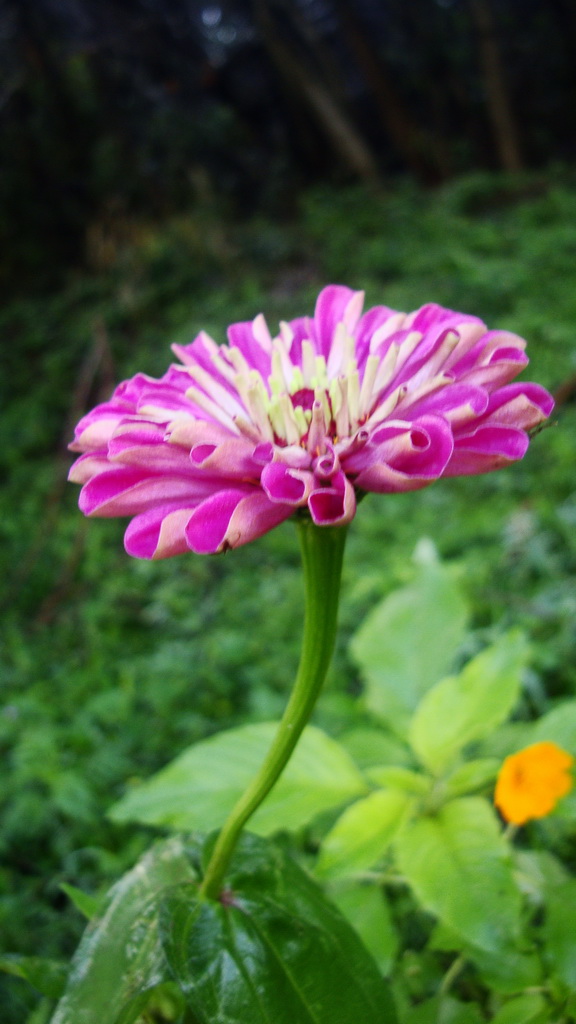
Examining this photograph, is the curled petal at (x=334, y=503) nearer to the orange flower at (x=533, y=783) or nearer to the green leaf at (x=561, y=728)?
the orange flower at (x=533, y=783)

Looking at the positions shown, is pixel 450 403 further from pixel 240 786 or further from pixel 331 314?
pixel 240 786

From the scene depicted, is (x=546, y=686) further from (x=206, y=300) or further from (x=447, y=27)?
(x=447, y=27)

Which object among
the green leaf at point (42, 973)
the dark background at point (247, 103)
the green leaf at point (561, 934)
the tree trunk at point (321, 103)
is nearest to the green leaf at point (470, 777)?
the green leaf at point (561, 934)

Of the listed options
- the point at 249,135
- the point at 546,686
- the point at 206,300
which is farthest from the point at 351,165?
the point at 546,686

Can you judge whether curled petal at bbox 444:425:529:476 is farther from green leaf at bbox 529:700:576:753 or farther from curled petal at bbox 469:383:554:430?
green leaf at bbox 529:700:576:753

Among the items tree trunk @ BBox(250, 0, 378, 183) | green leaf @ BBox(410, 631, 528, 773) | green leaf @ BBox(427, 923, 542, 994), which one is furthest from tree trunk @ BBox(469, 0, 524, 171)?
green leaf @ BBox(427, 923, 542, 994)

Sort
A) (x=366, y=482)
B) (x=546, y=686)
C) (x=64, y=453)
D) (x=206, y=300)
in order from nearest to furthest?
(x=366, y=482), (x=546, y=686), (x=64, y=453), (x=206, y=300)
